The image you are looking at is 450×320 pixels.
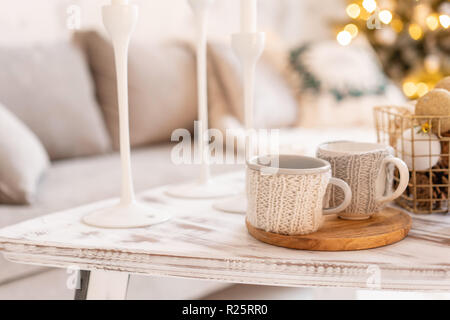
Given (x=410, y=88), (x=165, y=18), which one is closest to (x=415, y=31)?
(x=410, y=88)

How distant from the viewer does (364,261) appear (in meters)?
0.67

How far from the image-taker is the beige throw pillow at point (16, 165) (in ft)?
4.11

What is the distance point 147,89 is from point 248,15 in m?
1.13

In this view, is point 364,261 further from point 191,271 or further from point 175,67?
point 175,67

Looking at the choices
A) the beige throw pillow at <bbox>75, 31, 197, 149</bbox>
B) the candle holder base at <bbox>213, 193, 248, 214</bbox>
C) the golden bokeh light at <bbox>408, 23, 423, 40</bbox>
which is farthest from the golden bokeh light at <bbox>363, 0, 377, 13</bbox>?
the golden bokeh light at <bbox>408, 23, 423, 40</bbox>

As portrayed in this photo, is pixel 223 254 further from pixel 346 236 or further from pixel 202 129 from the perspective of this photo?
pixel 202 129

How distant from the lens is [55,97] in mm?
1719

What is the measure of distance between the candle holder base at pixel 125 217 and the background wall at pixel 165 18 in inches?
52.0

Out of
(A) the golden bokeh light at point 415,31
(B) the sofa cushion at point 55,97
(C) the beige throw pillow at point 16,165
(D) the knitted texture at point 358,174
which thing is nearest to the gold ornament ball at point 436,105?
(D) the knitted texture at point 358,174

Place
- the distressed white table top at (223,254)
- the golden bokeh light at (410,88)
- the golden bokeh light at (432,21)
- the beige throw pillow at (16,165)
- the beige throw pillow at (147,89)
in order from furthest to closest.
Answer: the golden bokeh light at (410,88) → the golden bokeh light at (432,21) → the beige throw pillow at (147,89) → the beige throw pillow at (16,165) → the distressed white table top at (223,254)

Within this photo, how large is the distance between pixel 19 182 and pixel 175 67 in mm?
951

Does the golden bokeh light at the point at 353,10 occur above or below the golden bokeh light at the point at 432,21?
above

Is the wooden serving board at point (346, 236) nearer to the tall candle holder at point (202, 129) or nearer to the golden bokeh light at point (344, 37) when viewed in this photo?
the tall candle holder at point (202, 129)

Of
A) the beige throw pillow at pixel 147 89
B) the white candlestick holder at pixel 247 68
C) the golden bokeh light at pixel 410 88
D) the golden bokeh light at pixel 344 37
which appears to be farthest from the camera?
the golden bokeh light at pixel 410 88
